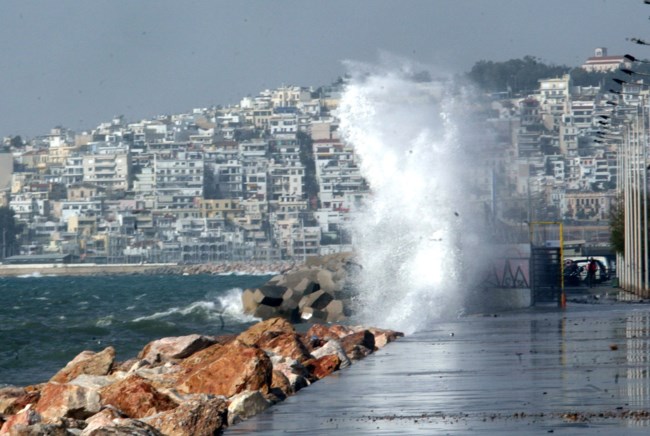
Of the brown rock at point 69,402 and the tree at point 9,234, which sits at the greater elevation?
the brown rock at point 69,402

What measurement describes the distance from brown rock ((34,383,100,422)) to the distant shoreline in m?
150

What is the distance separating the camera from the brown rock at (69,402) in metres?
14.3

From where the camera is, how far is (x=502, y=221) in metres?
45.4

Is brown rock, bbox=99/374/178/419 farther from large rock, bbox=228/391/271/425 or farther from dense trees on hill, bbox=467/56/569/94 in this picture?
dense trees on hill, bbox=467/56/569/94

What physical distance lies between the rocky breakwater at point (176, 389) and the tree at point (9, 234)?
171329 millimetres

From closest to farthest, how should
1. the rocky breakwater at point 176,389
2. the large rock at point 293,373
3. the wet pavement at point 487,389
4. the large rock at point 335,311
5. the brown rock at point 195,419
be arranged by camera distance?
1. the wet pavement at point 487,389
2. the brown rock at point 195,419
3. the rocky breakwater at point 176,389
4. the large rock at point 293,373
5. the large rock at point 335,311

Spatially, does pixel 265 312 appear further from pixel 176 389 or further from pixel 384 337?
pixel 176 389

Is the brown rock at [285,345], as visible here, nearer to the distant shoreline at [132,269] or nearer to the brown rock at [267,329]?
the brown rock at [267,329]

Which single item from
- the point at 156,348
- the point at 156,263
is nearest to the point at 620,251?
the point at 156,348

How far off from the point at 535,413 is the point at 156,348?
10.9 m

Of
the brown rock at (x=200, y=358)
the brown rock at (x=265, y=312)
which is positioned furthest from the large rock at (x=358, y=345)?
the brown rock at (x=265, y=312)

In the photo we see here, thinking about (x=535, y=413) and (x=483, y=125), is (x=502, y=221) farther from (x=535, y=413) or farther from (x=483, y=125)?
(x=535, y=413)

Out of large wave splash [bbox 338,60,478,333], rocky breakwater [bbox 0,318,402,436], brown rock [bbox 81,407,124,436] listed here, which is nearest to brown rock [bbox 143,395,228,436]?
rocky breakwater [bbox 0,318,402,436]

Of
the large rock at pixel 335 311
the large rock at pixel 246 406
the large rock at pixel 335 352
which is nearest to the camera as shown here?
the large rock at pixel 246 406
